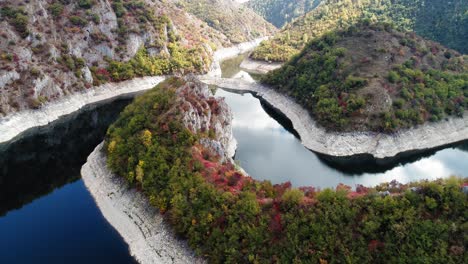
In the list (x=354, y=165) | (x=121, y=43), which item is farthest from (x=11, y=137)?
(x=354, y=165)

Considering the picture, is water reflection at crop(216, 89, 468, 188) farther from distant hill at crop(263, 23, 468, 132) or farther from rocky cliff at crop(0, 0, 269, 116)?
rocky cliff at crop(0, 0, 269, 116)

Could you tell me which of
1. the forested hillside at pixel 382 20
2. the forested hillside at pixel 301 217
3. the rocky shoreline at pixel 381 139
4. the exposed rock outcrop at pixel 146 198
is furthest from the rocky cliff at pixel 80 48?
the rocky shoreline at pixel 381 139

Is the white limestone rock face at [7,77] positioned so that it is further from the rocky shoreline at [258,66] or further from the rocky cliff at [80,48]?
the rocky shoreline at [258,66]

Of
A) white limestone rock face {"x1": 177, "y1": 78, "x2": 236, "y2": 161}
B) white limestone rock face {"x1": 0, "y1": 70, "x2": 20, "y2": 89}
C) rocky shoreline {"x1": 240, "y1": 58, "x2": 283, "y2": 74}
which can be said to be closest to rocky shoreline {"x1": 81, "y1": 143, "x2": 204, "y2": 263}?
white limestone rock face {"x1": 177, "y1": 78, "x2": 236, "y2": 161}

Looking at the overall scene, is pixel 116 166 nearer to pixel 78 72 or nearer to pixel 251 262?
pixel 251 262

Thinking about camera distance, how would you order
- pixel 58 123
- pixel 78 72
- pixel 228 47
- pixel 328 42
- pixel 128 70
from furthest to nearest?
pixel 228 47 → pixel 128 70 → pixel 328 42 → pixel 78 72 → pixel 58 123
